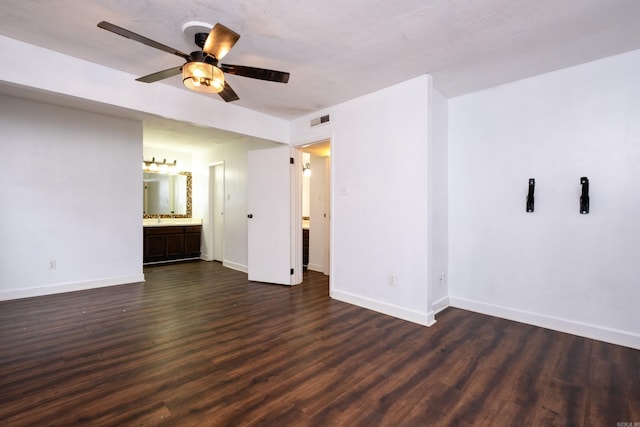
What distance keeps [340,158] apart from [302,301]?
6.15 ft

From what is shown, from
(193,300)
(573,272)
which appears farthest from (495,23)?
(193,300)

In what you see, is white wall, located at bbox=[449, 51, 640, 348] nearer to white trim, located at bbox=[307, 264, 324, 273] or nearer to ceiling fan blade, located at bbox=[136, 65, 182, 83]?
white trim, located at bbox=[307, 264, 324, 273]

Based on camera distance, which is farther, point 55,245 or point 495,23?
point 55,245

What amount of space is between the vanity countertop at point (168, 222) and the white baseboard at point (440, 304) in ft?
17.2

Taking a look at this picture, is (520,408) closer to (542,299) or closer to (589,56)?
(542,299)

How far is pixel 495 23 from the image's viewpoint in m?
2.13

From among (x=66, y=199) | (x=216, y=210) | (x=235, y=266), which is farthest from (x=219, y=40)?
(x=216, y=210)

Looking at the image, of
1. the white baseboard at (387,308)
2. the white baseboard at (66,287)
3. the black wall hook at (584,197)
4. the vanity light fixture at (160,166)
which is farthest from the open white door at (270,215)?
the black wall hook at (584,197)

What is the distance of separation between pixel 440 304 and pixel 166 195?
5.99m

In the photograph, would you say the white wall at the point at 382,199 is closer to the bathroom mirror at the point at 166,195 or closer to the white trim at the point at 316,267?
the white trim at the point at 316,267

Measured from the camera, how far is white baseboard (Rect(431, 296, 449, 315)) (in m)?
3.23

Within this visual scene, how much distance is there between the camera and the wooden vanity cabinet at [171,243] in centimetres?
583

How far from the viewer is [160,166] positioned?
6426mm

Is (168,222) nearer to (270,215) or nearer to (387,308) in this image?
(270,215)
